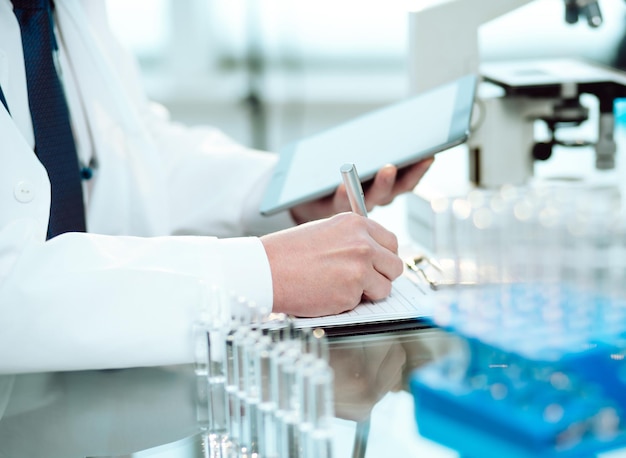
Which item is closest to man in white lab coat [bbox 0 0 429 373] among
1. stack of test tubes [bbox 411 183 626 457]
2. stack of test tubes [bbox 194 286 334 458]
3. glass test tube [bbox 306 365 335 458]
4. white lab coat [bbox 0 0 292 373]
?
white lab coat [bbox 0 0 292 373]

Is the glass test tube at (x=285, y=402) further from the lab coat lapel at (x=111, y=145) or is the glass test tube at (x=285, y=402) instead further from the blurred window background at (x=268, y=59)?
the blurred window background at (x=268, y=59)

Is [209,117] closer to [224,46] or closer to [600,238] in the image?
[224,46]

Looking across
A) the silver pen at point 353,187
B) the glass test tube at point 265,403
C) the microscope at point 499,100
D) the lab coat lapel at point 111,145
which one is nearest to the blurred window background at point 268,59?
the microscope at point 499,100

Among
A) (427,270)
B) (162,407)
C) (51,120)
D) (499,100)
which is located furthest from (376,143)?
(162,407)

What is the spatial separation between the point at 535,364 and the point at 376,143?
814mm

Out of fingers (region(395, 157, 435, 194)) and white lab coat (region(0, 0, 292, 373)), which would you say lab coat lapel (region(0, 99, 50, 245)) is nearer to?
white lab coat (region(0, 0, 292, 373))

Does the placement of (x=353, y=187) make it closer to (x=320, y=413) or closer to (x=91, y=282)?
(x=91, y=282)

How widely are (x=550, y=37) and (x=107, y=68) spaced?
4.20m

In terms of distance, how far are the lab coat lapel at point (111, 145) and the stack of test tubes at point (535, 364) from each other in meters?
0.84

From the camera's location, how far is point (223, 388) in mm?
918

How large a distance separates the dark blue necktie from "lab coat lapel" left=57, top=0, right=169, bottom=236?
10 centimetres

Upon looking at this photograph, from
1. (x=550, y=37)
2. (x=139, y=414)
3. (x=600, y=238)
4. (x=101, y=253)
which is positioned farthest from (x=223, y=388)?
(x=550, y=37)

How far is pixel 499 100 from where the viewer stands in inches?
71.3

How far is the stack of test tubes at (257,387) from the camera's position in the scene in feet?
2.41
